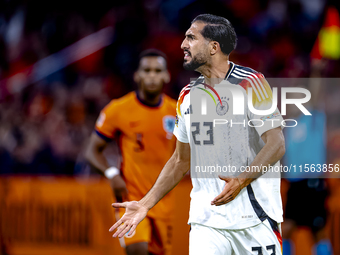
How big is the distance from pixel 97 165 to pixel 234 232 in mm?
2340

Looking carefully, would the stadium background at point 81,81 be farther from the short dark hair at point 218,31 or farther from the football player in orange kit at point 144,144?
the short dark hair at point 218,31

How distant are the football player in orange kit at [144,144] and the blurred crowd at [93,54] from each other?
9.62ft

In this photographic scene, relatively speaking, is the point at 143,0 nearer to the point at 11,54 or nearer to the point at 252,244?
the point at 11,54

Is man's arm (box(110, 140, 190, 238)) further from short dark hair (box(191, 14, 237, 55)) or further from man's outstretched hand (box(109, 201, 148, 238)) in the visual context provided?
short dark hair (box(191, 14, 237, 55))

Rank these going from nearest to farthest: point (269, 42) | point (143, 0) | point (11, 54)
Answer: point (269, 42) → point (143, 0) → point (11, 54)

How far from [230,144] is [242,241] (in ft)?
2.16

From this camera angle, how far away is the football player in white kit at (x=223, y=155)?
9.86 feet

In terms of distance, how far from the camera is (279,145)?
2.87 meters

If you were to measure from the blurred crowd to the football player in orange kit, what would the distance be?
2.93m

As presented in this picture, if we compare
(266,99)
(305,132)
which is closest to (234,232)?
(266,99)

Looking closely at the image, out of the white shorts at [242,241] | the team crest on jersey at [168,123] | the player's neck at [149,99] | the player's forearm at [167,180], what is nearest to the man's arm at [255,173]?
the white shorts at [242,241]

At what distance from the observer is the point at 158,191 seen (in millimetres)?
3285

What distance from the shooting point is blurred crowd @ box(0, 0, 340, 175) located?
8.32 m

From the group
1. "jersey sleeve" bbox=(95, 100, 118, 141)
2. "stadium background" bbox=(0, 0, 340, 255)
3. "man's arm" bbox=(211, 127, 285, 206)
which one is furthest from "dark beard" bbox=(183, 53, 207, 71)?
"stadium background" bbox=(0, 0, 340, 255)
